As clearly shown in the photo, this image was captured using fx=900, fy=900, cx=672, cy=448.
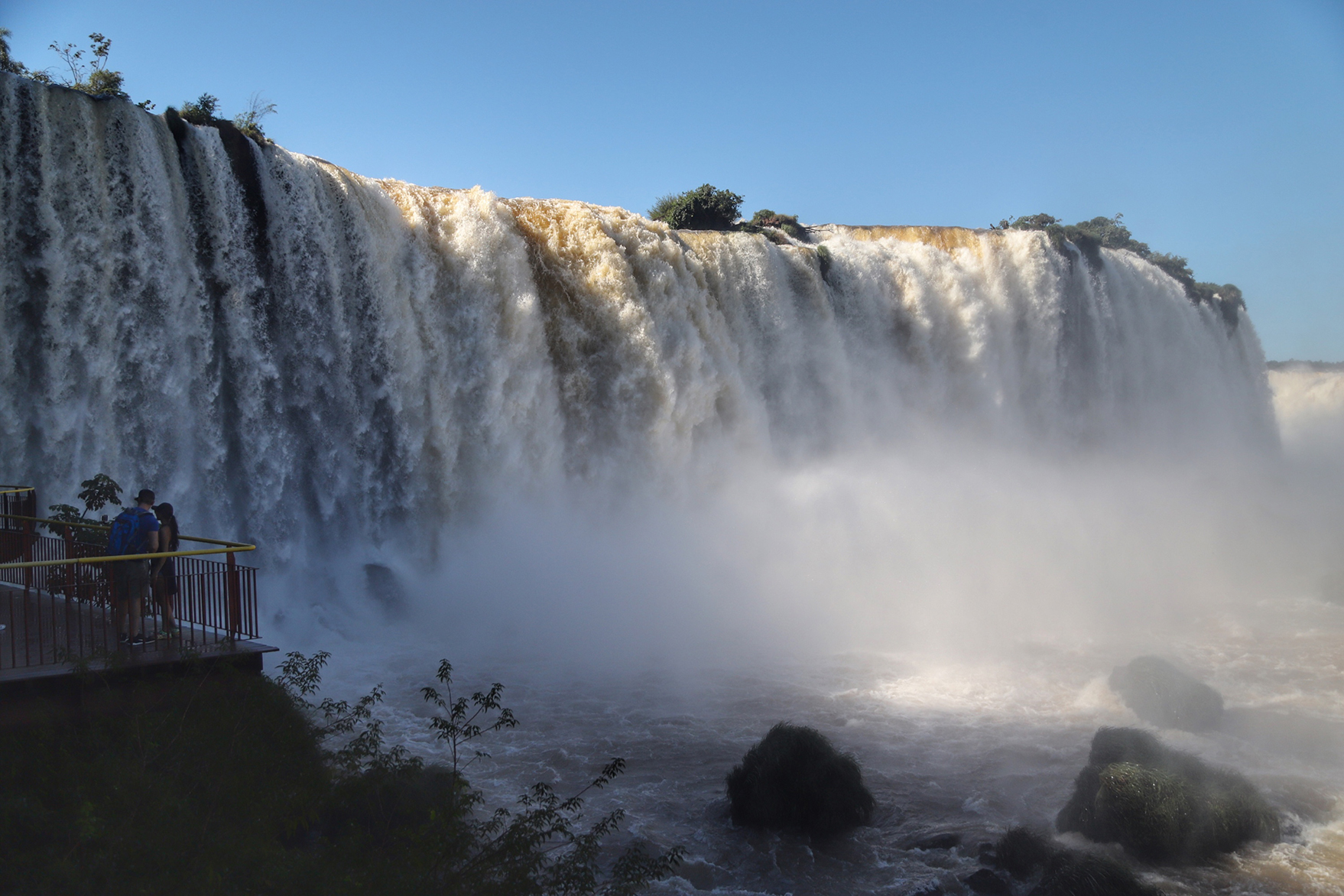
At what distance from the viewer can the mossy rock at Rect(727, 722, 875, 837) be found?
891 centimetres

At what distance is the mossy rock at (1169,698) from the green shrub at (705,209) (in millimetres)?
20889

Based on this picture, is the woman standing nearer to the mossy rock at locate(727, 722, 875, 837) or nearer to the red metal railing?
the red metal railing

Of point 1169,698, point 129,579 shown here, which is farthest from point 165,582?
point 1169,698

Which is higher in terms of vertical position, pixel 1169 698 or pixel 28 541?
pixel 28 541

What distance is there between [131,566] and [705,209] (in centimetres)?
2546

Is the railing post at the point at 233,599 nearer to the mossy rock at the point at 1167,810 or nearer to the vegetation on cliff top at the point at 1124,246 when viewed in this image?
the mossy rock at the point at 1167,810

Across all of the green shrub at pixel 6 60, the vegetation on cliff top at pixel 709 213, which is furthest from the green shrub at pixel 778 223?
the green shrub at pixel 6 60

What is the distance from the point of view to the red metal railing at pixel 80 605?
6895 millimetres

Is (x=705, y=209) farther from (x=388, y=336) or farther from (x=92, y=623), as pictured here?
(x=92, y=623)

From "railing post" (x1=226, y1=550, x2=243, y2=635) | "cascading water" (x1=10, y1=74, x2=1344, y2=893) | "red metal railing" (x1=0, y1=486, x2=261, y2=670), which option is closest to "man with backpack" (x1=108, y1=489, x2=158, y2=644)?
"red metal railing" (x1=0, y1=486, x2=261, y2=670)

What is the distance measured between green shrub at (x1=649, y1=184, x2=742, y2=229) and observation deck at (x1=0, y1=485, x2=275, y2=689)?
22.8 m

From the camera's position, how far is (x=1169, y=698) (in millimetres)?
12016

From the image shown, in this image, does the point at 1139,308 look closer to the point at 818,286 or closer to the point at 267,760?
the point at 818,286

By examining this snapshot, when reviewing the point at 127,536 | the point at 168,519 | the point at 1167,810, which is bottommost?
the point at 1167,810
